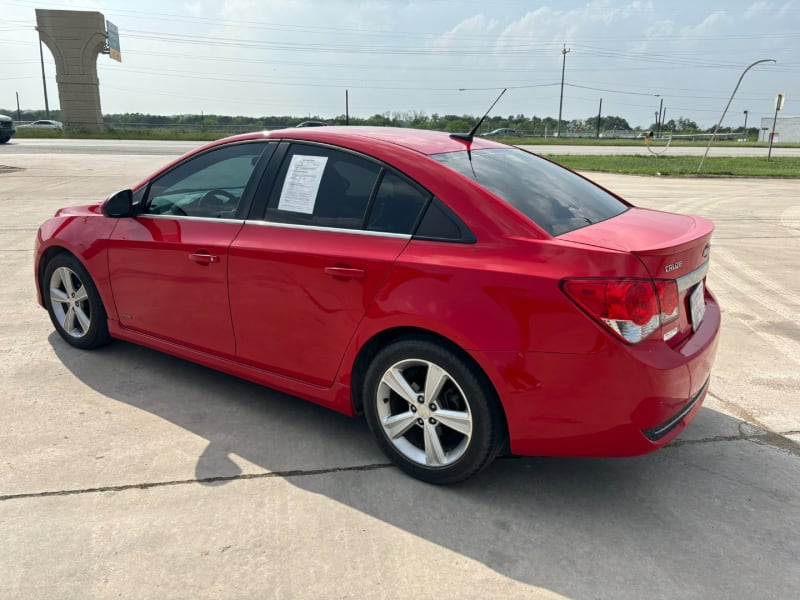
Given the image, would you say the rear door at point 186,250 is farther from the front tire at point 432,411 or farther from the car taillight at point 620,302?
the car taillight at point 620,302

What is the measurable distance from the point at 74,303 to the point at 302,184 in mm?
2239

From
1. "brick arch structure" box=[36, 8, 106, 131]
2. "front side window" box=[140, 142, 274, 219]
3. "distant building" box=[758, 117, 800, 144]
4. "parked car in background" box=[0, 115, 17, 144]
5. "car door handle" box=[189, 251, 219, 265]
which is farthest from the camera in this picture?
"distant building" box=[758, 117, 800, 144]

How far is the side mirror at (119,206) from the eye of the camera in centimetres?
398

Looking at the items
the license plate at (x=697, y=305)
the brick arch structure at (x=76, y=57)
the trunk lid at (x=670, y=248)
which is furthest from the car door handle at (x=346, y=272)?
the brick arch structure at (x=76, y=57)

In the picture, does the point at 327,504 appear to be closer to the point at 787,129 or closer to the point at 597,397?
the point at 597,397

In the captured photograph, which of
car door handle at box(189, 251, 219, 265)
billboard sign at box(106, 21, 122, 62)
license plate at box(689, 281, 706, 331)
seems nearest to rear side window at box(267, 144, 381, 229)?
car door handle at box(189, 251, 219, 265)

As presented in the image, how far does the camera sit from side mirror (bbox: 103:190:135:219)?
3.98 m

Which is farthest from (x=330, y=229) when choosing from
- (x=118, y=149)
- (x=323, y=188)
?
(x=118, y=149)

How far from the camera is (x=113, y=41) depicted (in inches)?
2015

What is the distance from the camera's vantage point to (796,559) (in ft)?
8.23

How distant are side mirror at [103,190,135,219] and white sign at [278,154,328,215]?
1.24 m

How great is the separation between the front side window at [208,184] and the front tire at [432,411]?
136 centimetres

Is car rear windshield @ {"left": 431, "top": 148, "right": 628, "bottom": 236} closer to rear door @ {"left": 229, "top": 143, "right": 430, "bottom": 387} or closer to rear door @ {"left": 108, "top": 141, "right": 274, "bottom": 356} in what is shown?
rear door @ {"left": 229, "top": 143, "right": 430, "bottom": 387}

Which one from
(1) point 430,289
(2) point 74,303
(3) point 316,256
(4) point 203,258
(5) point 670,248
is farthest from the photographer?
(2) point 74,303
